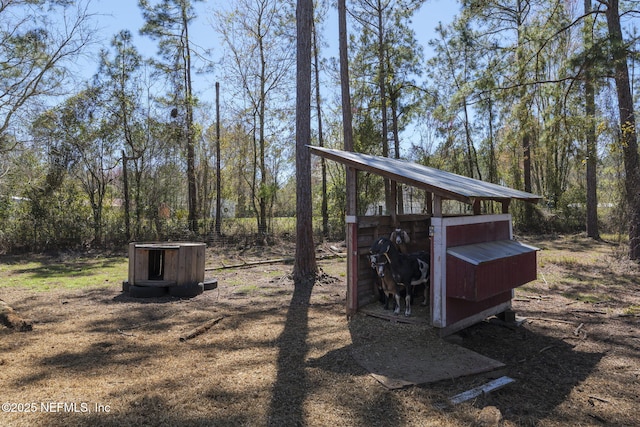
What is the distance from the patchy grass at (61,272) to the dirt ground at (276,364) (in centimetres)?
108

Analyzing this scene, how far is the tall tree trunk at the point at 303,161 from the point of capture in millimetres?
9023

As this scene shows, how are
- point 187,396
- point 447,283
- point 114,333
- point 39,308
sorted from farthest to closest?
point 39,308
point 114,333
point 447,283
point 187,396

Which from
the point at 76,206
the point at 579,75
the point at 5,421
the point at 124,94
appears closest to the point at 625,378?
the point at 5,421

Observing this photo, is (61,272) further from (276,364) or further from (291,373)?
(291,373)

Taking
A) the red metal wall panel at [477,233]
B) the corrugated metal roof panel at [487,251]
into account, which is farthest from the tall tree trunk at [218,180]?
the corrugated metal roof panel at [487,251]

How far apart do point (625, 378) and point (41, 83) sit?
17.9 m

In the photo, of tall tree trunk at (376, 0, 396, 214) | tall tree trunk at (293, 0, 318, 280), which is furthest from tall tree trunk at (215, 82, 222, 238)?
tall tree trunk at (293, 0, 318, 280)

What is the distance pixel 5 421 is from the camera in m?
2.91

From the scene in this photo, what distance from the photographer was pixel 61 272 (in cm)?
1095

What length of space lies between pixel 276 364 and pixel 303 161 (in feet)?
17.8

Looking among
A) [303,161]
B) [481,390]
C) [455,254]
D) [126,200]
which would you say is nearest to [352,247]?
[455,254]

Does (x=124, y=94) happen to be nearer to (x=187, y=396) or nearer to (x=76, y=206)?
(x=76, y=206)

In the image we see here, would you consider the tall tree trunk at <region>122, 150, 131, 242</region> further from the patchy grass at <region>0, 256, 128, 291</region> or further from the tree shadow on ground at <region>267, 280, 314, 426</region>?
the tree shadow on ground at <region>267, 280, 314, 426</region>

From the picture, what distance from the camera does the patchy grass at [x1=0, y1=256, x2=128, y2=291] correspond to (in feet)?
30.0
